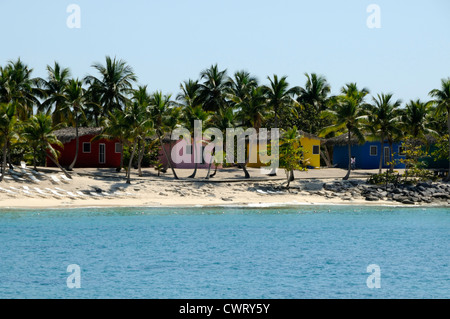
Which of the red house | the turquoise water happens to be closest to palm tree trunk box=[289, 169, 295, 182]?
the turquoise water

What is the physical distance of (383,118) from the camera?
46.4m

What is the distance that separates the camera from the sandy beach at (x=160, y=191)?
35344 mm

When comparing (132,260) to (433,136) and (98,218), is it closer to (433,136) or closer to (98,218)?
(98,218)

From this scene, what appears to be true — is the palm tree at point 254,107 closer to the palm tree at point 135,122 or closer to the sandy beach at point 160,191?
the sandy beach at point 160,191

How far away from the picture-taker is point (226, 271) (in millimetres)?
17578

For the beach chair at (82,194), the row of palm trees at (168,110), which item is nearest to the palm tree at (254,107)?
the row of palm trees at (168,110)

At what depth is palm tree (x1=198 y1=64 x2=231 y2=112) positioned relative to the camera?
57906 millimetres

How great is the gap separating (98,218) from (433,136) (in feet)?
109

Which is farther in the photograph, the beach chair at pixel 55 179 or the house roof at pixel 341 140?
the house roof at pixel 341 140

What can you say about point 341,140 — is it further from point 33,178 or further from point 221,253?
point 221,253

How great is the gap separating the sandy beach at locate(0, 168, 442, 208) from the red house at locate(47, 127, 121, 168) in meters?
3.46

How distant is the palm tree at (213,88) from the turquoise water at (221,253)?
26054 millimetres

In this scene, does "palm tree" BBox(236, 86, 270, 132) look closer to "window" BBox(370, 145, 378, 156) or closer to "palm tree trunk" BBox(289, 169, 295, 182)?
"palm tree trunk" BBox(289, 169, 295, 182)
